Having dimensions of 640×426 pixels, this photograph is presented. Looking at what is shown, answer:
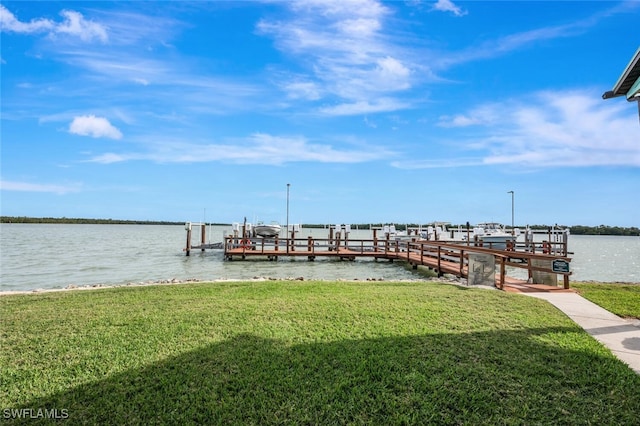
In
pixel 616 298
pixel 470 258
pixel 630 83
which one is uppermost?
pixel 630 83

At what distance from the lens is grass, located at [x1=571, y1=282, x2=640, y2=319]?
7059mm

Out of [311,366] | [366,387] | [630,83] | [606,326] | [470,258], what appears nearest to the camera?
[366,387]

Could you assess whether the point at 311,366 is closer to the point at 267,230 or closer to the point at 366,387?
the point at 366,387

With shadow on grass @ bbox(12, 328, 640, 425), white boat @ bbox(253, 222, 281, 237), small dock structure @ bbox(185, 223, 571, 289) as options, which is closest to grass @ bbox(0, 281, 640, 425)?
shadow on grass @ bbox(12, 328, 640, 425)

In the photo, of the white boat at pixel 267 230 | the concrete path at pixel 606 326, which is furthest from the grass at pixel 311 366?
the white boat at pixel 267 230

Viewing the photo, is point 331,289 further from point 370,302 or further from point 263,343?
point 263,343

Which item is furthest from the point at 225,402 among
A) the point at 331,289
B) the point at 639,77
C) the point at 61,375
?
the point at 639,77

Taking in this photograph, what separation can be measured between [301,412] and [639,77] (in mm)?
6464

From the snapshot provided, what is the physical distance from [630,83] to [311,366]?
629cm

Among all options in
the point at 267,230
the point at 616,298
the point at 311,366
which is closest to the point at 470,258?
the point at 616,298

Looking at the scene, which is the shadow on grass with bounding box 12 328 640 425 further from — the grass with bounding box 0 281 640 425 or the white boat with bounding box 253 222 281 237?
the white boat with bounding box 253 222 281 237

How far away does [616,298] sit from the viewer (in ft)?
27.6

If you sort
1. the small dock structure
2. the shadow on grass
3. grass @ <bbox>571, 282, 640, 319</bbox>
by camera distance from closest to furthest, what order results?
1. the shadow on grass
2. grass @ <bbox>571, 282, 640, 319</bbox>
3. the small dock structure

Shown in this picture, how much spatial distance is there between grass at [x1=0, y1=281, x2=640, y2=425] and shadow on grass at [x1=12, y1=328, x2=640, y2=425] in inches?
0.6
